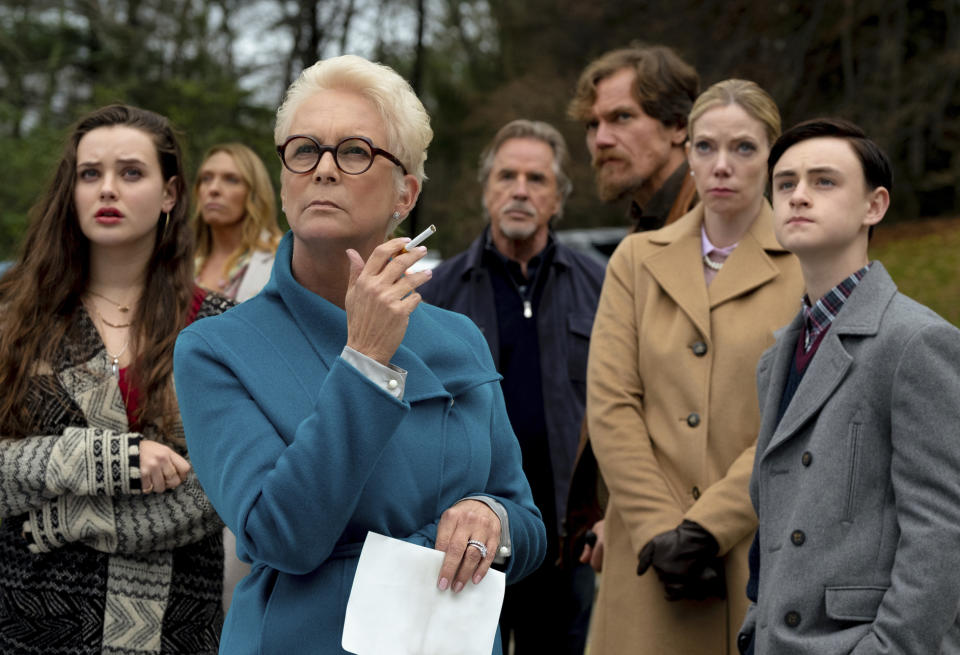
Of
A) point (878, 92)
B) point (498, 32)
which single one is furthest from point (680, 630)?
point (498, 32)

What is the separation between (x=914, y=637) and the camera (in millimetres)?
2438

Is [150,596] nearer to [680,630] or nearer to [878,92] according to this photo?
[680,630]

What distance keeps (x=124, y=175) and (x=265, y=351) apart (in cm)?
142

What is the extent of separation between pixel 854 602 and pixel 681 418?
44.4 inches

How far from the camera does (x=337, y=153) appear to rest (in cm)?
232

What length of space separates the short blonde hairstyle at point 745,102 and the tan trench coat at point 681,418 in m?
0.30

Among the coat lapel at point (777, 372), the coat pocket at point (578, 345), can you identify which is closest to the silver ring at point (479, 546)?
the coat lapel at point (777, 372)

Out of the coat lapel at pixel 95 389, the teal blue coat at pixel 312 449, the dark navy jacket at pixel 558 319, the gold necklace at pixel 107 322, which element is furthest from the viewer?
the dark navy jacket at pixel 558 319

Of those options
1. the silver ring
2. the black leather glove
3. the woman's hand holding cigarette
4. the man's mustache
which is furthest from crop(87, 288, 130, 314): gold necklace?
the man's mustache

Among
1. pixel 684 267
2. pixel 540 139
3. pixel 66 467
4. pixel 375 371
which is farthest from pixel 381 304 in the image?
pixel 540 139

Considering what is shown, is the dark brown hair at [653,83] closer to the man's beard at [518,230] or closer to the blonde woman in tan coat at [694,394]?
the man's beard at [518,230]

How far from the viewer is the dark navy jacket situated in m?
4.69

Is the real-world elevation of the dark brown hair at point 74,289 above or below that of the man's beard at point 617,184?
below

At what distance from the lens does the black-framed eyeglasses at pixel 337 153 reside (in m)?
2.33
